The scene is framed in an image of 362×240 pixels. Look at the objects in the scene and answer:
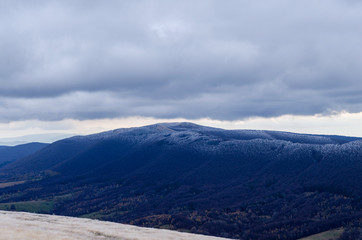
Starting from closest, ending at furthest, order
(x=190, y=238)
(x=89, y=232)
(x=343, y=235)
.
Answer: (x=89, y=232)
(x=190, y=238)
(x=343, y=235)

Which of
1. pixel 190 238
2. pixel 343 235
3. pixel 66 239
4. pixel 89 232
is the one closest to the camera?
pixel 66 239

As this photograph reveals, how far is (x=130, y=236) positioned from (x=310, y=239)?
164 m

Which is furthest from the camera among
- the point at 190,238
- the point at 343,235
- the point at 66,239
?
the point at 343,235

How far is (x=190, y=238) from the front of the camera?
67.5m

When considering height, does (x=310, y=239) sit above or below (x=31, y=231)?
below

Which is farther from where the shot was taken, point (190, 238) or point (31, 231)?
point (190, 238)

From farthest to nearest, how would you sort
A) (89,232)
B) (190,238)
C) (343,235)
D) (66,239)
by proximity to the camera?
(343,235) → (190,238) → (89,232) → (66,239)

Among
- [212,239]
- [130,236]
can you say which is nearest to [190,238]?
[212,239]

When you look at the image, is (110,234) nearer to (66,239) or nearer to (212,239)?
(66,239)

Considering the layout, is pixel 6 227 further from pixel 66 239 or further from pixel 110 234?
pixel 110 234

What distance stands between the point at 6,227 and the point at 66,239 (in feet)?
32.9

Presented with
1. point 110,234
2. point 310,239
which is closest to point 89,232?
point 110,234

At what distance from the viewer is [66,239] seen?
50.9 metres

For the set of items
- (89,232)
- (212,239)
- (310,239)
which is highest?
(89,232)
